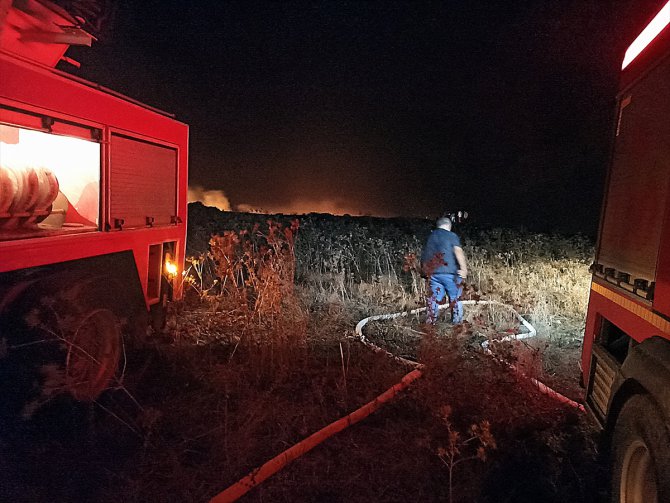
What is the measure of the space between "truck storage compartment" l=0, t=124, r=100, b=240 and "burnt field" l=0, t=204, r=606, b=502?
1341mm

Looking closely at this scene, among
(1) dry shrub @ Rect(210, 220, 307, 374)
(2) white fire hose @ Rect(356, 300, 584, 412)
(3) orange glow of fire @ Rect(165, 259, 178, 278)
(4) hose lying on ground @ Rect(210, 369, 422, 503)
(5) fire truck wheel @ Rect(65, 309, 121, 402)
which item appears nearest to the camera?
(4) hose lying on ground @ Rect(210, 369, 422, 503)

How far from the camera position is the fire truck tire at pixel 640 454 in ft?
7.02

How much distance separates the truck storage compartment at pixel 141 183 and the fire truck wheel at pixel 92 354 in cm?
98

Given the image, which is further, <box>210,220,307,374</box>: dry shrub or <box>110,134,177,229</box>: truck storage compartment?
<box>210,220,307,374</box>: dry shrub

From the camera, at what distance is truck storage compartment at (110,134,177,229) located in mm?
4859

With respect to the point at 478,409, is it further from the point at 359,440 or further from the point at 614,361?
the point at 614,361

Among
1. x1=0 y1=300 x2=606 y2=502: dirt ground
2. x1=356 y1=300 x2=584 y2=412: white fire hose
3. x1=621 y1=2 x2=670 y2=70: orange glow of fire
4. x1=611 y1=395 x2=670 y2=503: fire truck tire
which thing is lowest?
x1=0 y1=300 x2=606 y2=502: dirt ground

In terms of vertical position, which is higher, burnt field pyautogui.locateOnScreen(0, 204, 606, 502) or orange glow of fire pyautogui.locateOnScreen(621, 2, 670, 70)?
orange glow of fire pyautogui.locateOnScreen(621, 2, 670, 70)

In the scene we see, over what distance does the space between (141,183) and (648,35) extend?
460cm

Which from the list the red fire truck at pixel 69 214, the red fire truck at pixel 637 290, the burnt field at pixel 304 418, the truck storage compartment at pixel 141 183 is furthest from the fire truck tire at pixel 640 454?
the truck storage compartment at pixel 141 183

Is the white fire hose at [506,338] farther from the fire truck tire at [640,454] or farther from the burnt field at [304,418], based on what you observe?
the fire truck tire at [640,454]

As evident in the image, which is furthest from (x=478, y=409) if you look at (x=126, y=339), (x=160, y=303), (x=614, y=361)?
(x=160, y=303)

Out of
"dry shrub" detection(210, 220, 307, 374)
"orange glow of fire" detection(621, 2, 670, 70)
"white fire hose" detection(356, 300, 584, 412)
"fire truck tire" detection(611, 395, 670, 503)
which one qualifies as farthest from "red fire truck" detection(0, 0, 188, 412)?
"orange glow of fire" detection(621, 2, 670, 70)

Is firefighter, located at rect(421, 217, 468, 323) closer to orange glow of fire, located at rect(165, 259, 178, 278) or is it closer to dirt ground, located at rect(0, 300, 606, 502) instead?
dirt ground, located at rect(0, 300, 606, 502)
